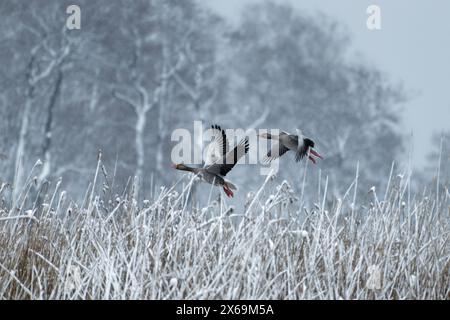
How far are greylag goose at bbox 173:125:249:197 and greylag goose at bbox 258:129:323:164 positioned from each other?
1.27ft

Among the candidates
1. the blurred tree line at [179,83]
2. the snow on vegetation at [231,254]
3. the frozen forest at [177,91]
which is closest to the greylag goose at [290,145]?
the snow on vegetation at [231,254]

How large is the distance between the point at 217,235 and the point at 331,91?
27544 mm

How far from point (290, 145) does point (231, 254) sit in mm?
1276

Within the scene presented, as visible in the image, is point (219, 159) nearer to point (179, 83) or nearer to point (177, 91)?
point (179, 83)

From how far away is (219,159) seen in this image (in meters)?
4.45

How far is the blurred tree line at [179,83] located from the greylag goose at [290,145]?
22230 mm

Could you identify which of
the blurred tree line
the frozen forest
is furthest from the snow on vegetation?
the blurred tree line

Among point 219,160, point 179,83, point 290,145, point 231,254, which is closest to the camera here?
point 231,254

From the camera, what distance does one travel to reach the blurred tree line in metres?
28.5

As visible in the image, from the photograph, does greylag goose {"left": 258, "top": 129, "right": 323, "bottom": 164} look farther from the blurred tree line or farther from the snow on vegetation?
the blurred tree line

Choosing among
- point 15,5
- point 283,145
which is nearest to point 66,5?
point 15,5

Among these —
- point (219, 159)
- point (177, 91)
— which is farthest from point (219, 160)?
point (177, 91)

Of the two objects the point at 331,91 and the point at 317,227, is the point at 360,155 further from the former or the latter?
the point at 317,227

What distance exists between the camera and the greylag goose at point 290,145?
4893 mm
